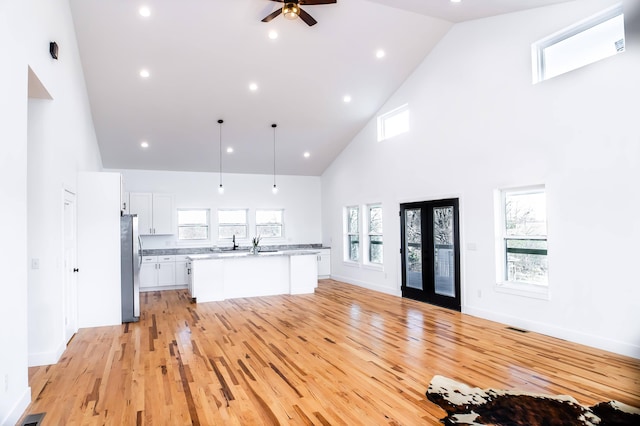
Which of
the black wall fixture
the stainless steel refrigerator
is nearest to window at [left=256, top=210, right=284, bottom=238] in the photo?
the stainless steel refrigerator

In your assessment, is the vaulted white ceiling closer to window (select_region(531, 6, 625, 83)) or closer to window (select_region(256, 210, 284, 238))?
window (select_region(531, 6, 625, 83))

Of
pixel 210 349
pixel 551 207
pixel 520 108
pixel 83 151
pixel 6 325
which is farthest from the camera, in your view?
pixel 83 151

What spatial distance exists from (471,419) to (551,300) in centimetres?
281

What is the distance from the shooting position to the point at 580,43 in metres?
4.66

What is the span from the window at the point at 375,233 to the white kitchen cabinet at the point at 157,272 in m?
4.66

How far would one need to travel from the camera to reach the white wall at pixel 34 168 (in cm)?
282

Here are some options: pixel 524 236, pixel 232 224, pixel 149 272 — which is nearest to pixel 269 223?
pixel 232 224

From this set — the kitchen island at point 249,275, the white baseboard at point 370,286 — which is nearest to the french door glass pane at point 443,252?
the white baseboard at point 370,286

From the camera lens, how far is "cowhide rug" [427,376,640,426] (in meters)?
2.77

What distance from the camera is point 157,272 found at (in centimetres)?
895

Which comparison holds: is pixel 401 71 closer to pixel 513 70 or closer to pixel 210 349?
pixel 513 70

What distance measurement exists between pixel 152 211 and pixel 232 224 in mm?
2031

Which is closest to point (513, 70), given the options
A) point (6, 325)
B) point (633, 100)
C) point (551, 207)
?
point (633, 100)

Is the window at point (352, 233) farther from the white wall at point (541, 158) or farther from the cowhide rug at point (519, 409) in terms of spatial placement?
the cowhide rug at point (519, 409)
